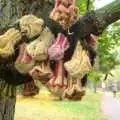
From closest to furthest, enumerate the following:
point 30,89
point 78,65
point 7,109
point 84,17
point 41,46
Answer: point 78,65 → point 41,46 → point 84,17 → point 30,89 → point 7,109

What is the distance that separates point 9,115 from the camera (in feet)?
8.32

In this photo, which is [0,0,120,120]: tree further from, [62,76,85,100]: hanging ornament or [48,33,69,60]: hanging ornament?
[62,76,85,100]: hanging ornament

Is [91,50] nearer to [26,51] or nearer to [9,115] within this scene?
[26,51]

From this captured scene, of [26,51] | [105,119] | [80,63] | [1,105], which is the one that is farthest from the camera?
[105,119]

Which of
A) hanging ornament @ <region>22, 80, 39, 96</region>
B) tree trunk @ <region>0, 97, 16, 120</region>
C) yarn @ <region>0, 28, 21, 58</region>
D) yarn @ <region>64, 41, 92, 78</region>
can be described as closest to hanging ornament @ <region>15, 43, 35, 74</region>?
yarn @ <region>0, 28, 21, 58</region>

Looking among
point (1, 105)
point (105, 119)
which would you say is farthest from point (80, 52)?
point (105, 119)

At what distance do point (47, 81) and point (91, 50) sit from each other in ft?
0.62

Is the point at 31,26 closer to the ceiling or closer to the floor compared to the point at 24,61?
closer to the ceiling

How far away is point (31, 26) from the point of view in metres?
1.46

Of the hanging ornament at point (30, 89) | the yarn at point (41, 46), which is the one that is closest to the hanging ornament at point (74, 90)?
the yarn at point (41, 46)

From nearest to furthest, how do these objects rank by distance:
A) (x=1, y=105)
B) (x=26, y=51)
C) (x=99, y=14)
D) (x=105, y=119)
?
(x=26, y=51)
(x=99, y=14)
(x=1, y=105)
(x=105, y=119)

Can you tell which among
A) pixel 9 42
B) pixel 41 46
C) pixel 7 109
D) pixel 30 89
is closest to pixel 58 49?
pixel 41 46

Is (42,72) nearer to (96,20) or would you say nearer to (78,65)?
(78,65)

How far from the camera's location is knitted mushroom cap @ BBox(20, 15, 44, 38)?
146cm
